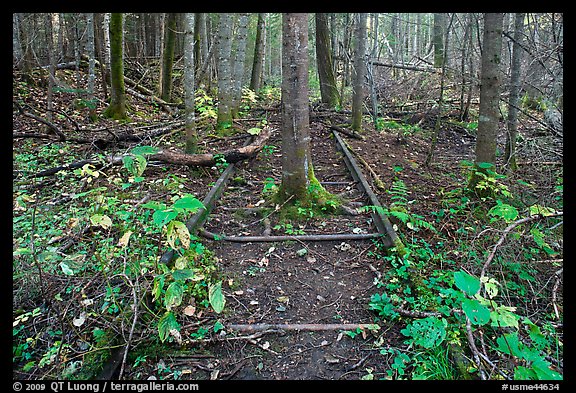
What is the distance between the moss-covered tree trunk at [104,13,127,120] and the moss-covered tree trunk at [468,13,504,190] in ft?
32.1

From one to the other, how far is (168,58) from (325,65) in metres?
6.03

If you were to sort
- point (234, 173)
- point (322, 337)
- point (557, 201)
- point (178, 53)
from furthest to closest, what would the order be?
point (178, 53) < point (234, 173) < point (557, 201) < point (322, 337)

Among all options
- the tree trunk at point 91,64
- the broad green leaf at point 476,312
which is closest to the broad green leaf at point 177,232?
the broad green leaf at point 476,312

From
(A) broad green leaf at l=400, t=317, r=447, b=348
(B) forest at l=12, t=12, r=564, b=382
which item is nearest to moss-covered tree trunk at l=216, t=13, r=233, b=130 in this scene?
(B) forest at l=12, t=12, r=564, b=382

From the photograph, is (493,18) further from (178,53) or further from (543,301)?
(178,53)

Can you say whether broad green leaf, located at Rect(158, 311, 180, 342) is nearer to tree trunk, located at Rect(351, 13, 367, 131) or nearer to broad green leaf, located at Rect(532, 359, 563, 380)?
broad green leaf, located at Rect(532, 359, 563, 380)

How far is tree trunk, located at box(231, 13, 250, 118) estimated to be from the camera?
11.1 metres

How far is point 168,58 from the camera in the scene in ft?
46.6

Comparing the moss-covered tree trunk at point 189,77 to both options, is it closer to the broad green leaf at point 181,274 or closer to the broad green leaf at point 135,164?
the broad green leaf at point 135,164

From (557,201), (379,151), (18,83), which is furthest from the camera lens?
(18,83)

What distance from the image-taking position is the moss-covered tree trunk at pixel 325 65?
1480cm

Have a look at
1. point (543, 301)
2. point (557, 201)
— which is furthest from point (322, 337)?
point (557, 201)

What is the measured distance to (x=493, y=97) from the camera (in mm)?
5867

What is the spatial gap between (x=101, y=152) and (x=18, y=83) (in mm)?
7345
